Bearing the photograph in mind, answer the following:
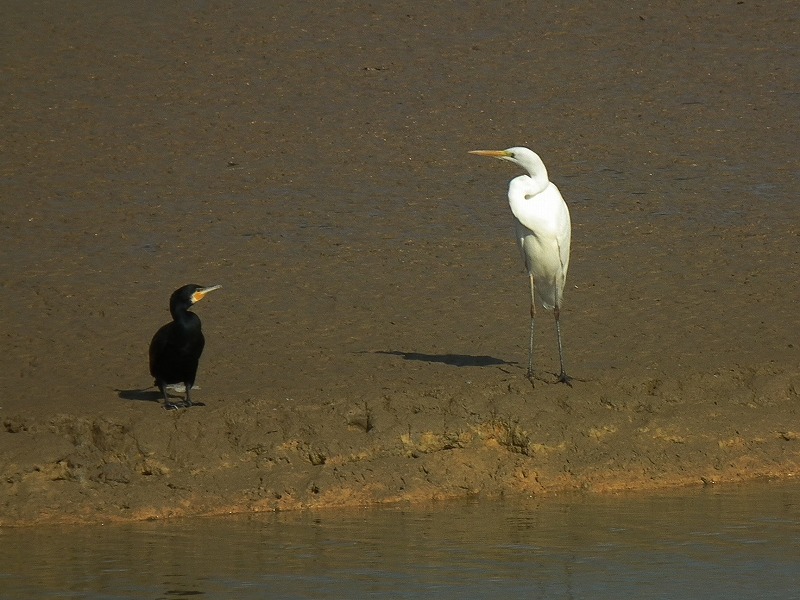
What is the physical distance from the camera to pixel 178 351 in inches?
355

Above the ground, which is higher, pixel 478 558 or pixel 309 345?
pixel 309 345

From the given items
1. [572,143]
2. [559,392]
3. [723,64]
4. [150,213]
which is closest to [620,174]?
[572,143]

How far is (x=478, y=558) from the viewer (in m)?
7.05

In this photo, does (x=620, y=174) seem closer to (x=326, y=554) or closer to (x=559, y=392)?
(x=559, y=392)

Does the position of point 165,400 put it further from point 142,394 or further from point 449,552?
point 449,552

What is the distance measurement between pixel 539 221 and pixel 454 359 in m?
1.20

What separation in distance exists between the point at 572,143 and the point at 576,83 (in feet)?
5.34

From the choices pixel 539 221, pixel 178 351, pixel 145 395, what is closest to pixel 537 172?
pixel 539 221

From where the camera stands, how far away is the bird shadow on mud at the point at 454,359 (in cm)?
1001

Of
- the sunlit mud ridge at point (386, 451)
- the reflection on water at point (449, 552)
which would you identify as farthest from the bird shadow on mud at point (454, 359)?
the reflection on water at point (449, 552)

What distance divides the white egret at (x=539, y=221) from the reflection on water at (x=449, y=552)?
1.76m

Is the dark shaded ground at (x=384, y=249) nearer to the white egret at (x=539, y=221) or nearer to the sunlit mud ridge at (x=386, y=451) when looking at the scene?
the sunlit mud ridge at (x=386, y=451)

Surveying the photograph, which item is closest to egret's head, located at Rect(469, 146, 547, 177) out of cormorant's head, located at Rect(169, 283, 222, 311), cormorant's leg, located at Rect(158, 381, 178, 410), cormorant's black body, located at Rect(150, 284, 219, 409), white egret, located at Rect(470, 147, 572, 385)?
white egret, located at Rect(470, 147, 572, 385)

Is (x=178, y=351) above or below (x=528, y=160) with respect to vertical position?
below
